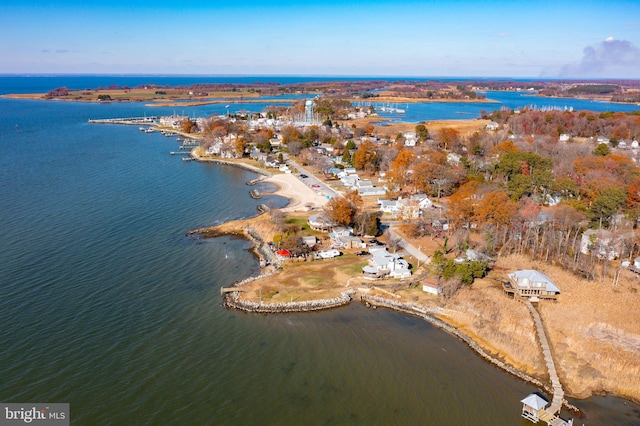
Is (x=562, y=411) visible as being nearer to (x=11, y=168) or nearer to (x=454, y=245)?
(x=454, y=245)

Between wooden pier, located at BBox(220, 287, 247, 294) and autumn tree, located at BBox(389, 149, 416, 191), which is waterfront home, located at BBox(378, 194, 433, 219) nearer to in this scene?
autumn tree, located at BBox(389, 149, 416, 191)

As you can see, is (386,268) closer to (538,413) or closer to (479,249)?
(479,249)

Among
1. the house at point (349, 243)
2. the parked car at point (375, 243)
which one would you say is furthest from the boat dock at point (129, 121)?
the parked car at point (375, 243)

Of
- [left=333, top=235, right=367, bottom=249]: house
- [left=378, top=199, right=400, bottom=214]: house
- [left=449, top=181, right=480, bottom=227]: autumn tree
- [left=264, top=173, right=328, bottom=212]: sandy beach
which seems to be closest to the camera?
[left=333, top=235, right=367, bottom=249]: house

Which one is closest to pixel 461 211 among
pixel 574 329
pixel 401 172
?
pixel 401 172

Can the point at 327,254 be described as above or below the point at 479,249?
below

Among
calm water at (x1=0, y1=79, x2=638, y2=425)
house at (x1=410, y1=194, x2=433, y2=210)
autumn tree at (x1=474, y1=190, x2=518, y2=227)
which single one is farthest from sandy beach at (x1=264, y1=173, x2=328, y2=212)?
autumn tree at (x1=474, y1=190, x2=518, y2=227)
